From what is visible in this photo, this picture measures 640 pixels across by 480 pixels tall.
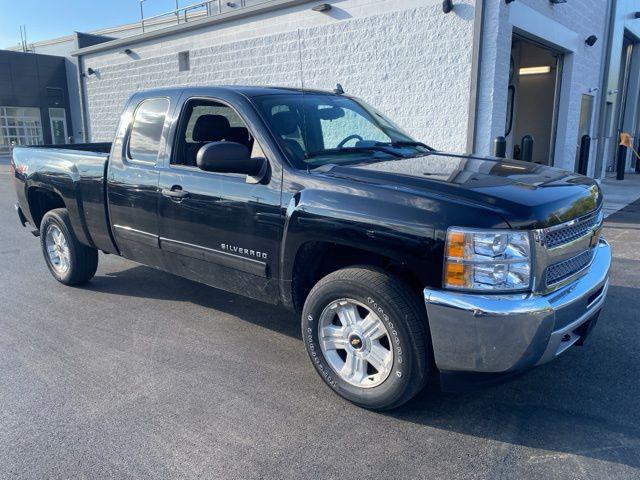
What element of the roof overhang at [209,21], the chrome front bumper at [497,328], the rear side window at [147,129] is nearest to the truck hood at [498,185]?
the chrome front bumper at [497,328]

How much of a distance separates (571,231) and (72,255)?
4.77 meters

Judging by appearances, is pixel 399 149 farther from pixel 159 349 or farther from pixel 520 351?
pixel 159 349

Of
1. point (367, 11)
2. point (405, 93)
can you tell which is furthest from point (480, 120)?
point (367, 11)

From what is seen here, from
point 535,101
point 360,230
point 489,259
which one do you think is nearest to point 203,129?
point 360,230

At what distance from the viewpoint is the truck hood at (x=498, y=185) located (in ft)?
9.33

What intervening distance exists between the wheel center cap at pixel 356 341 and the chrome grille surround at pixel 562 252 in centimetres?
105

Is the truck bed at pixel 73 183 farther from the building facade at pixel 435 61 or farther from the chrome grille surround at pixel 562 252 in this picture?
the building facade at pixel 435 61

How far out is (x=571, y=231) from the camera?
10.3 feet

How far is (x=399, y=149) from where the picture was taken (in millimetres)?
4395

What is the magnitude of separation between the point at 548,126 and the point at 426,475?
17.7 meters

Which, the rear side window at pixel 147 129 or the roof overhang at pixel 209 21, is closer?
the rear side window at pixel 147 129

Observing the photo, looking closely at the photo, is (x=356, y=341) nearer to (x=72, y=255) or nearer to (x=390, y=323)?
(x=390, y=323)

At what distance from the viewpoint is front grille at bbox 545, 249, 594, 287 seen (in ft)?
9.73

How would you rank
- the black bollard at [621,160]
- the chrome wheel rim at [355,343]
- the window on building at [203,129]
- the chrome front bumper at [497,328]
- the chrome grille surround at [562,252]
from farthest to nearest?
the black bollard at [621,160]
the window on building at [203,129]
the chrome wheel rim at [355,343]
the chrome grille surround at [562,252]
the chrome front bumper at [497,328]
